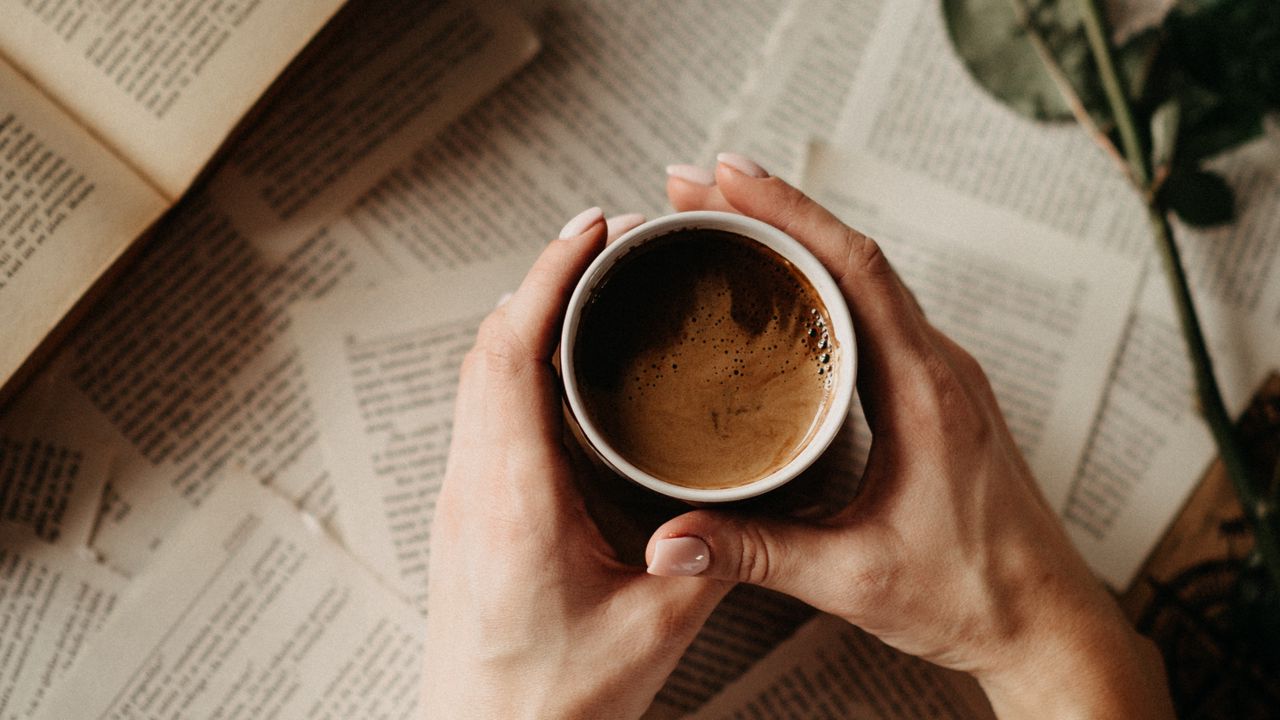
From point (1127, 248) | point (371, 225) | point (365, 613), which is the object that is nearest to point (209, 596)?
point (365, 613)

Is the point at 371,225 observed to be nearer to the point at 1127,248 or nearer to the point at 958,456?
the point at 958,456

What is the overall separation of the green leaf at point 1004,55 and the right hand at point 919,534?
37 cm

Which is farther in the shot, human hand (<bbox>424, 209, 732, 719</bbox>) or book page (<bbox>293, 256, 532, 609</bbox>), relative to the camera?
book page (<bbox>293, 256, 532, 609</bbox>)

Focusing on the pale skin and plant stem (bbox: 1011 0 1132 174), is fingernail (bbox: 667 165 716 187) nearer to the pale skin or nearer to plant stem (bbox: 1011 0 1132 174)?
the pale skin

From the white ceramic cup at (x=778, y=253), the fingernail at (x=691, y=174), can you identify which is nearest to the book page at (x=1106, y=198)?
the fingernail at (x=691, y=174)

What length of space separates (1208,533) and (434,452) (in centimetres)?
85

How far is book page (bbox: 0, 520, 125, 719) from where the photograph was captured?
0.80 m

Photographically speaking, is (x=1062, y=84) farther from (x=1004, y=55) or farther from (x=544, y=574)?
(x=544, y=574)

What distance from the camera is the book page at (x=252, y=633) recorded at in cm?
81

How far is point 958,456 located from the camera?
633 millimetres

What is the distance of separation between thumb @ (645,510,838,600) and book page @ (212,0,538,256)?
548 mm

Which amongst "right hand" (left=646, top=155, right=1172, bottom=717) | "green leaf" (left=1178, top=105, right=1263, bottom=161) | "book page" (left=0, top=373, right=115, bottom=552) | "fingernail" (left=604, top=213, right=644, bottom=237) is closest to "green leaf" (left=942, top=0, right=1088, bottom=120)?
"green leaf" (left=1178, top=105, right=1263, bottom=161)

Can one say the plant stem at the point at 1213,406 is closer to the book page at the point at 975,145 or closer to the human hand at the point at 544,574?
the book page at the point at 975,145

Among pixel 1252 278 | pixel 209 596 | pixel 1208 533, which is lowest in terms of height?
pixel 1208 533
